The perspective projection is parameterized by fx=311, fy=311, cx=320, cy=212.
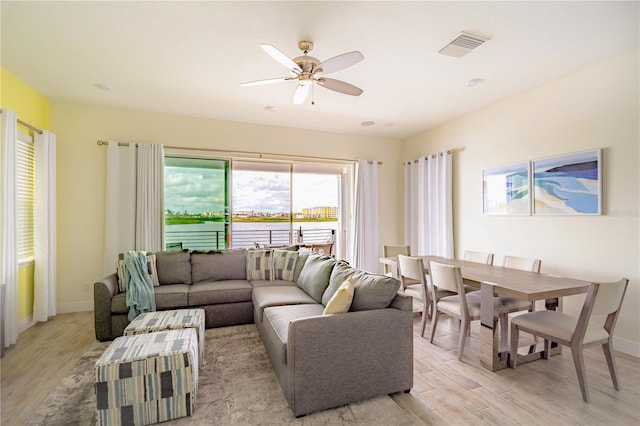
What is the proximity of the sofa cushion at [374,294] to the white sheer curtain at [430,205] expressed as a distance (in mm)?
2945

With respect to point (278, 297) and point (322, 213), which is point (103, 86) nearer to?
point (278, 297)

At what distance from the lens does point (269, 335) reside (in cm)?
246

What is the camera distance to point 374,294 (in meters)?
2.21

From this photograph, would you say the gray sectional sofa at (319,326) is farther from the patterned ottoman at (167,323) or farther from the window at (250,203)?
the window at (250,203)

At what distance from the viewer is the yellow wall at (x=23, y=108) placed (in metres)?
3.21

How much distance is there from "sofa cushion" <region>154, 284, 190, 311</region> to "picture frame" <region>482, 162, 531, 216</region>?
3984 millimetres

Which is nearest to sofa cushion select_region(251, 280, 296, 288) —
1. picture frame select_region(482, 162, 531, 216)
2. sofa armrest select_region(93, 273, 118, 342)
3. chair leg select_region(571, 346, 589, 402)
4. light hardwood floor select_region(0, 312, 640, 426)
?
sofa armrest select_region(93, 273, 118, 342)

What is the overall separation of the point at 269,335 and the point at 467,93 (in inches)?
138

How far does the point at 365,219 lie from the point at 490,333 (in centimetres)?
322

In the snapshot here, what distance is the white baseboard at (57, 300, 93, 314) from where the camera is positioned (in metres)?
4.09

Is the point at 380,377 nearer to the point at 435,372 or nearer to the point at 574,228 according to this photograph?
the point at 435,372

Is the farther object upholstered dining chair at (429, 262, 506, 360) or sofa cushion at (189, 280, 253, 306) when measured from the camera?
sofa cushion at (189, 280, 253, 306)

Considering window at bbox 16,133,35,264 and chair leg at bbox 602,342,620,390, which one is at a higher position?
window at bbox 16,133,35,264

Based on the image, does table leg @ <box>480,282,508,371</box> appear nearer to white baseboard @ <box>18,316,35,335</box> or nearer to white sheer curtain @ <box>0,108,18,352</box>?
white sheer curtain @ <box>0,108,18,352</box>
